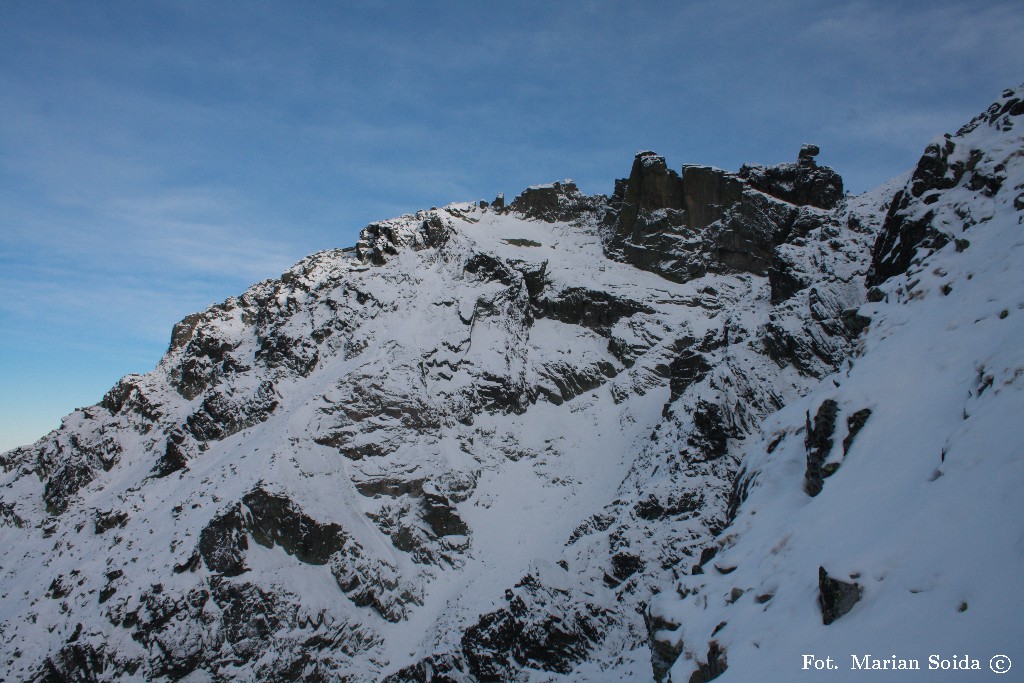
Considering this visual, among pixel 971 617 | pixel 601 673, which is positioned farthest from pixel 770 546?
pixel 601 673

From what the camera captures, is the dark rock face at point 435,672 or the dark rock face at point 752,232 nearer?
the dark rock face at point 435,672

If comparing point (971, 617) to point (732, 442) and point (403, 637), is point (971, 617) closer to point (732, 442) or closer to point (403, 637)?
point (732, 442)

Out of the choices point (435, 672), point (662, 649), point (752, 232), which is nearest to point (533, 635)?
point (435, 672)

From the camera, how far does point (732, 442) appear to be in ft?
136

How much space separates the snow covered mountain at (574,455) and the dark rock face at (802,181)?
1.10ft

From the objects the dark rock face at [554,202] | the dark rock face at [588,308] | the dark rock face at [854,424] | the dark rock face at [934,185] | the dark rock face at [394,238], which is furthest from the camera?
the dark rock face at [554,202]

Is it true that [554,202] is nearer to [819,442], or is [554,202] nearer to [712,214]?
[712,214]

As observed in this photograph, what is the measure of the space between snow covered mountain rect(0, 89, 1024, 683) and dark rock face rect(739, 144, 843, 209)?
334 millimetres

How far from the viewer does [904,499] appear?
1182 centimetres

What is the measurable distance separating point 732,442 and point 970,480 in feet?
105

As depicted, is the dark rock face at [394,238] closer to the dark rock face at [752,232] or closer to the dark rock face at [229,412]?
the dark rock face at [229,412]

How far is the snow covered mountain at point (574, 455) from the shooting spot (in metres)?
12.6

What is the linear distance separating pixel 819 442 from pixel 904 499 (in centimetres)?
543

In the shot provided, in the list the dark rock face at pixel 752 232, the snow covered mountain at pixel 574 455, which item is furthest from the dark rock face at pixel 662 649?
the dark rock face at pixel 752 232
